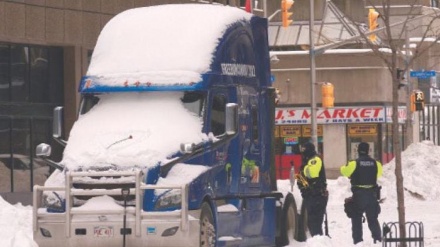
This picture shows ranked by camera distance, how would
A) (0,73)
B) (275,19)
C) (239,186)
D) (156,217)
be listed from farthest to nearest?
(275,19) < (0,73) < (239,186) < (156,217)

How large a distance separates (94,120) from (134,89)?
2.21ft

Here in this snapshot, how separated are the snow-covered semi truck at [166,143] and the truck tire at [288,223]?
3.76 ft

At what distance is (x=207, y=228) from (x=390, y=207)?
20.4 m

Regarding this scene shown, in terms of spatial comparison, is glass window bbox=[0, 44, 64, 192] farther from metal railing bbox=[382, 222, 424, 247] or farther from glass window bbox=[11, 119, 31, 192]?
metal railing bbox=[382, 222, 424, 247]

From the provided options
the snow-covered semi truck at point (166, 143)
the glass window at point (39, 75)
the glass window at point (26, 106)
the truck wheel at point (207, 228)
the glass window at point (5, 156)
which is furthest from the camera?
the glass window at point (39, 75)

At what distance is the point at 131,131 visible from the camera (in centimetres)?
1762

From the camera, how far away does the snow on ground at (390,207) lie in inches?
851

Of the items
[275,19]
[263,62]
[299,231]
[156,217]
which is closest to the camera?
[156,217]

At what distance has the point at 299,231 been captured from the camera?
2308 cm

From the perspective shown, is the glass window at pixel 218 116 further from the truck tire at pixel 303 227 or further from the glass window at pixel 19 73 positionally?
the glass window at pixel 19 73

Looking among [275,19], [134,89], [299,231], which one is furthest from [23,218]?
[275,19]

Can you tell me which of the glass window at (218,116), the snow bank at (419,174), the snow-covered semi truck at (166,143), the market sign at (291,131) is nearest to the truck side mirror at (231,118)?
the snow-covered semi truck at (166,143)

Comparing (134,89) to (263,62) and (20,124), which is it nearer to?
(263,62)

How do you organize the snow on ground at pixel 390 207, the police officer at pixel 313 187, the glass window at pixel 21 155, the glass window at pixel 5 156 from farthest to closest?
1. the glass window at pixel 21 155
2. the glass window at pixel 5 156
3. the police officer at pixel 313 187
4. the snow on ground at pixel 390 207
